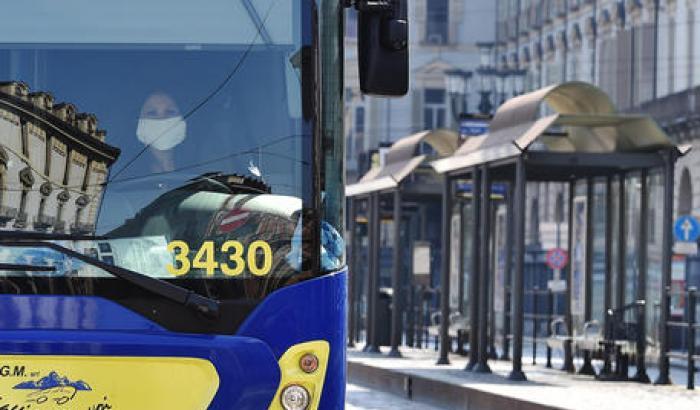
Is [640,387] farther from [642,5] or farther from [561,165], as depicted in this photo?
[642,5]

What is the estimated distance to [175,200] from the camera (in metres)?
8.95

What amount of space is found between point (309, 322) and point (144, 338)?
743 millimetres

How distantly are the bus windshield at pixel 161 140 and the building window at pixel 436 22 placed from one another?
65.6m

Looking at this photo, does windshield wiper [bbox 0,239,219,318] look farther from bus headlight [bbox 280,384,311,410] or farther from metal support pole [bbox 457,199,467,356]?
metal support pole [bbox 457,199,467,356]

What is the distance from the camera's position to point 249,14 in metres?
9.19

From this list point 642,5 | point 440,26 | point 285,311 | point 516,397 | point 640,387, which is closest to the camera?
point 285,311

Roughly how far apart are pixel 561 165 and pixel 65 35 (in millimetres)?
12911

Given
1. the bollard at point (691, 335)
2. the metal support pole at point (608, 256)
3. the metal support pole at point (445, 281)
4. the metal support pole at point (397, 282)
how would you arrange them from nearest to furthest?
the bollard at point (691, 335) < the metal support pole at point (608, 256) < the metal support pole at point (445, 281) < the metal support pole at point (397, 282)

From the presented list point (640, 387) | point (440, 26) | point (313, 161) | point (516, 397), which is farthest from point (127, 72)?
point (440, 26)

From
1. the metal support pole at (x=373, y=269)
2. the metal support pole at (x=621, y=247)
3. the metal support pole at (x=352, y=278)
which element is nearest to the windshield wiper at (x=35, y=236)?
the metal support pole at (x=621, y=247)

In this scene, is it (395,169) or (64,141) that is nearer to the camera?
(64,141)

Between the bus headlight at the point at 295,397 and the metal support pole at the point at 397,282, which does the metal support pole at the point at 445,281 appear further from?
the bus headlight at the point at 295,397

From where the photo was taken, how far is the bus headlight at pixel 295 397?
8.84 meters

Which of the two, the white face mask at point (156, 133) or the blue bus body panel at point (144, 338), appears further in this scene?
the white face mask at point (156, 133)
